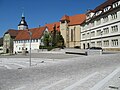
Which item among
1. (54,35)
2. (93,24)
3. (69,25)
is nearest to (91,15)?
(93,24)

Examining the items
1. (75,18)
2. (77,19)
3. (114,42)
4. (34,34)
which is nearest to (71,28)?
(77,19)

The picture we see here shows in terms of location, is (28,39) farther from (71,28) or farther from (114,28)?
(114,28)

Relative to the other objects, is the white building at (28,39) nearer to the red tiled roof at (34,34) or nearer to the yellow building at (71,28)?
the red tiled roof at (34,34)

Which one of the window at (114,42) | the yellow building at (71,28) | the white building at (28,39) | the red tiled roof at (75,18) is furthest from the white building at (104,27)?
the white building at (28,39)

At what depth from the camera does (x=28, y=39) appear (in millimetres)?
89938

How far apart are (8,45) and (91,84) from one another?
308 feet

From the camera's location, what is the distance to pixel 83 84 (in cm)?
1001

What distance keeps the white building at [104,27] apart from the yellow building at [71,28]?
783 inches

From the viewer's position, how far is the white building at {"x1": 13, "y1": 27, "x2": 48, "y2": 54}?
82537 mm

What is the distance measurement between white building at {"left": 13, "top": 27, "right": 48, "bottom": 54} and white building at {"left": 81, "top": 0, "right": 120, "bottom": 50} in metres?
25.1

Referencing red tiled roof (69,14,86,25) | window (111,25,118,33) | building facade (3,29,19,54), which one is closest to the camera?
window (111,25,118,33)

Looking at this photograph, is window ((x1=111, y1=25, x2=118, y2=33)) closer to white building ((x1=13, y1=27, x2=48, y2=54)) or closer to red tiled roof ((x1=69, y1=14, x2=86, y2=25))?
red tiled roof ((x1=69, y1=14, x2=86, y2=25))

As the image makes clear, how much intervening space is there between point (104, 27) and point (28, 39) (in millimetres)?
47543

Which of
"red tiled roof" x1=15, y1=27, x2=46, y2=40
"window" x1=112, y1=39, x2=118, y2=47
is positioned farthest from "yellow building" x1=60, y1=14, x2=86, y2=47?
"window" x1=112, y1=39, x2=118, y2=47
